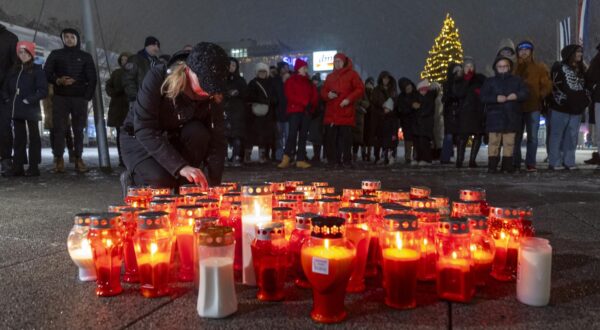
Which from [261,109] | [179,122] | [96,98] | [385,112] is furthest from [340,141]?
[179,122]

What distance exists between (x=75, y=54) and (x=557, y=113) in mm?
7331

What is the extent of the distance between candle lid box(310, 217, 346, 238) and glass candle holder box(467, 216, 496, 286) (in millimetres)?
543

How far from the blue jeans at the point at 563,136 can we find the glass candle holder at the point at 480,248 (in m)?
6.15

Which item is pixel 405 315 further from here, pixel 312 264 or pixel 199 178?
pixel 199 178

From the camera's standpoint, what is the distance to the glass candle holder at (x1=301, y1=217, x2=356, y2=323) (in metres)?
1.42

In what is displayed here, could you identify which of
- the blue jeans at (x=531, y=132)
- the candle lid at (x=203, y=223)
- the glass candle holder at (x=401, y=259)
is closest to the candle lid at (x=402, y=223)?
the glass candle holder at (x=401, y=259)

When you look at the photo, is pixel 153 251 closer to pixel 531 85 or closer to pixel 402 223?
pixel 402 223

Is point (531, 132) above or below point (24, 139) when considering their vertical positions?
above

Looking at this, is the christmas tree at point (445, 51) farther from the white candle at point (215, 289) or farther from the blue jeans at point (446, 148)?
the white candle at point (215, 289)

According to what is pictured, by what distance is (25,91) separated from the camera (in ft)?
20.0

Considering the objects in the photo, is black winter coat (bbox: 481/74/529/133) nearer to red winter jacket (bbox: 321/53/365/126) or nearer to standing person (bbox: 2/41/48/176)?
red winter jacket (bbox: 321/53/365/126)

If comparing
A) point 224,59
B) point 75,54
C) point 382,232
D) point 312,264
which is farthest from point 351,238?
point 75,54

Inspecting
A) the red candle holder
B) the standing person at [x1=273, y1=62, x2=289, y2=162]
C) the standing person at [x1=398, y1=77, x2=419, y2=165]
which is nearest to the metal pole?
the standing person at [x1=273, y1=62, x2=289, y2=162]

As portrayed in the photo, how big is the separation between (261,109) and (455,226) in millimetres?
7045
